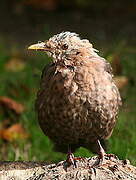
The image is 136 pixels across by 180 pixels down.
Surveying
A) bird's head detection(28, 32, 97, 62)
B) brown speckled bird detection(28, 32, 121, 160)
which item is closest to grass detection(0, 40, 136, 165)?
brown speckled bird detection(28, 32, 121, 160)

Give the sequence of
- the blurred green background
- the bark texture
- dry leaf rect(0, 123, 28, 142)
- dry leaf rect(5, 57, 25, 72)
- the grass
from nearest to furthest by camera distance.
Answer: the bark texture < the grass < the blurred green background < dry leaf rect(0, 123, 28, 142) < dry leaf rect(5, 57, 25, 72)

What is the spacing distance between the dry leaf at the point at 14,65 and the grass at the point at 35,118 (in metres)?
0.04

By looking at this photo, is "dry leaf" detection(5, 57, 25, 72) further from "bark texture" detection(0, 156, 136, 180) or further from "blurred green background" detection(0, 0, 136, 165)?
"bark texture" detection(0, 156, 136, 180)

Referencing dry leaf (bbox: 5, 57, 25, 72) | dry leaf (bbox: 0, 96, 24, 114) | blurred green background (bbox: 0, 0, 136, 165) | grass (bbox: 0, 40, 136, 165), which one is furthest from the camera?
dry leaf (bbox: 5, 57, 25, 72)

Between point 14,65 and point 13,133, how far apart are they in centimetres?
151

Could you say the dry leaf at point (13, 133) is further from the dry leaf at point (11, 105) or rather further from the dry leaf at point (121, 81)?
the dry leaf at point (121, 81)

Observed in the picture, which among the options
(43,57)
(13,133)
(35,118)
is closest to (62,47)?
(13,133)

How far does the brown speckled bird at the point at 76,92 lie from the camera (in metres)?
4.05

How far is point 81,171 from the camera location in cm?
372

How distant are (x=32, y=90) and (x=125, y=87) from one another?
3.05 feet

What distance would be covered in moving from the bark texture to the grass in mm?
889

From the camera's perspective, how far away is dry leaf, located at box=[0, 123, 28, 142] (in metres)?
5.76

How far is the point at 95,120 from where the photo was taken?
4.10 metres

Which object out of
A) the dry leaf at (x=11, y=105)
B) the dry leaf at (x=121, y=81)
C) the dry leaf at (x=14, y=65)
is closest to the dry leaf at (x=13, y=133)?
the dry leaf at (x=11, y=105)
